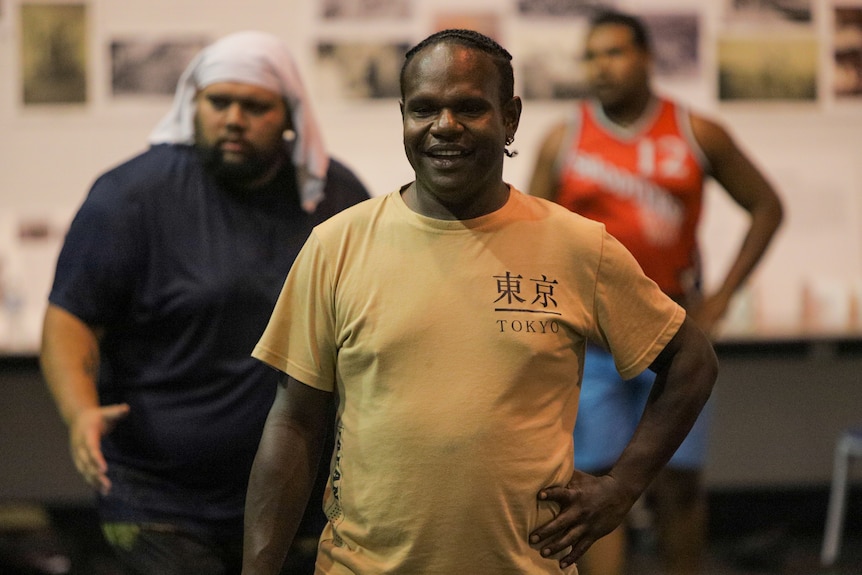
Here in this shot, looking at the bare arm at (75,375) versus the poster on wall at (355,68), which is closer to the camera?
the bare arm at (75,375)

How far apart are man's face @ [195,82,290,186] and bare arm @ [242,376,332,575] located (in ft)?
2.63

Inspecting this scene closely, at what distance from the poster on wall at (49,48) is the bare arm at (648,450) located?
14.8 feet

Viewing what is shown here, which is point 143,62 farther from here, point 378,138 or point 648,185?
point 648,185

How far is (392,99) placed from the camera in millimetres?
5930

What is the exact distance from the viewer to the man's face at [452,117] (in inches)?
71.7

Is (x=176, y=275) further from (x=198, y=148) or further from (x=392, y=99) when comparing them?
(x=392, y=99)

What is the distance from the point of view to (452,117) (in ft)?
5.97

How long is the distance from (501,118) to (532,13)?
4250mm

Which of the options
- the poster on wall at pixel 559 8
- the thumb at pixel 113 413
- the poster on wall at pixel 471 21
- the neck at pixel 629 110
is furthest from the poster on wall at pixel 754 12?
the thumb at pixel 113 413

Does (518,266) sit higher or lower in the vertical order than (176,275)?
higher

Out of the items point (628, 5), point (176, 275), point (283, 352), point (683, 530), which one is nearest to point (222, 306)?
point (176, 275)

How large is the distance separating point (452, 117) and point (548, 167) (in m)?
2.22

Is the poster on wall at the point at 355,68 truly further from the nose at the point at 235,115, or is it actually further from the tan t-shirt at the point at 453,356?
the tan t-shirt at the point at 453,356

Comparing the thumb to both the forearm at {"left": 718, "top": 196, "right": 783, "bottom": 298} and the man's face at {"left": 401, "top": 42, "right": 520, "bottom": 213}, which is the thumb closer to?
the man's face at {"left": 401, "top": 42, "right": 520, "bottom": 213}
